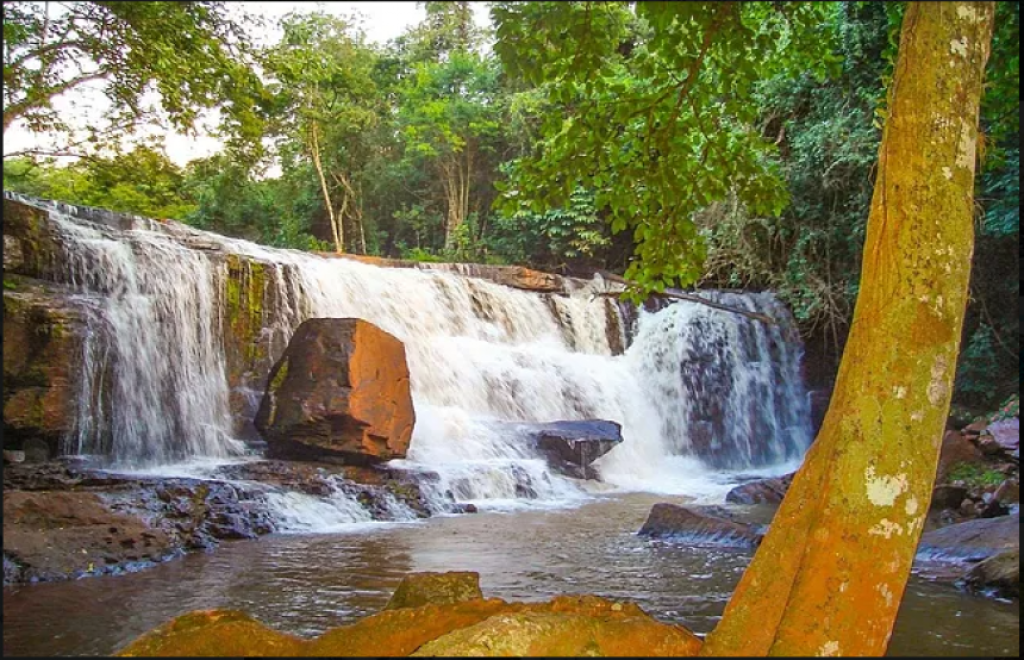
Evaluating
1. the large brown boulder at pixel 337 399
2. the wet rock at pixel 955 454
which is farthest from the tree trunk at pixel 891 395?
the wet rock at pixel 955 454

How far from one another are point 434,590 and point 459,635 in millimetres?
1195

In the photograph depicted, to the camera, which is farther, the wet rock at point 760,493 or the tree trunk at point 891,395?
the wet rock at point 760,493

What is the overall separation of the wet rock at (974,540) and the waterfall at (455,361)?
487 cm

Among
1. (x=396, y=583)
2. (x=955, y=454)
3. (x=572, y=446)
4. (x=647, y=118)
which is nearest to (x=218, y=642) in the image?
(x=396, y=583)

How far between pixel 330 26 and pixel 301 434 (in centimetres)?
1549

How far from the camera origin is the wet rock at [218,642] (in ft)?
9.41

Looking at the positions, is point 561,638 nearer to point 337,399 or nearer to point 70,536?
point 70,536

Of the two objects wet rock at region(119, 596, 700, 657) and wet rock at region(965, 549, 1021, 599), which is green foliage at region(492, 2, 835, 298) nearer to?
wet rock at region(119, 596, 700, 657)

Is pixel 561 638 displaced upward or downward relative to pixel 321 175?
downward

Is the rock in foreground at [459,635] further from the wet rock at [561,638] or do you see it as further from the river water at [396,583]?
the river water at [396,583]

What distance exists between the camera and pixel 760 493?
10453 mm

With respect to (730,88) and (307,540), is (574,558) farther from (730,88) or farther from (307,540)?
(730,88)

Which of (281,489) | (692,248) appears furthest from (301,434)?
(692,248)

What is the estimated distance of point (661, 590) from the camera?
5.62m
